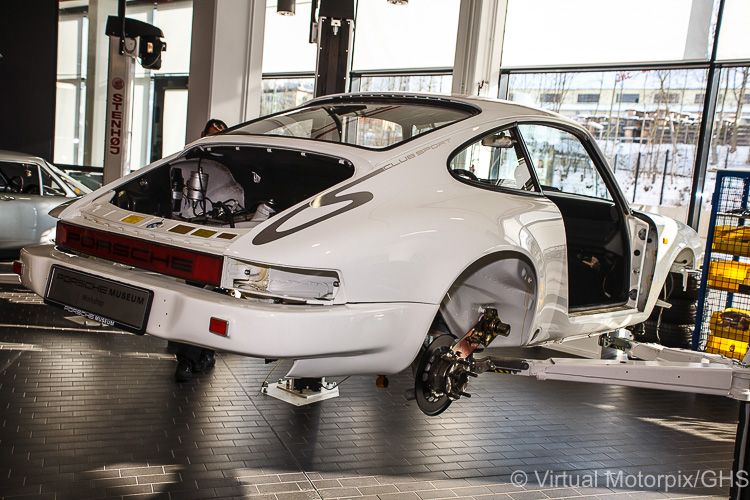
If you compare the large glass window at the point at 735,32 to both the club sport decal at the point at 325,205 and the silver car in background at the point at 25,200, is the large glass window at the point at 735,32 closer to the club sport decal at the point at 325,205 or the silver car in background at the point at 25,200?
the club sport decal at the point at 325,205

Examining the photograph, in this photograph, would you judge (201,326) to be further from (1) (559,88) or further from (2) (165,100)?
(2) (165,100)

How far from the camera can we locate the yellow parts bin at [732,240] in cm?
515

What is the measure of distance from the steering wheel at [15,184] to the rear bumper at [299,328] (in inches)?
197

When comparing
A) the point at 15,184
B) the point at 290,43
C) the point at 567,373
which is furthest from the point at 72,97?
the point at 567,373

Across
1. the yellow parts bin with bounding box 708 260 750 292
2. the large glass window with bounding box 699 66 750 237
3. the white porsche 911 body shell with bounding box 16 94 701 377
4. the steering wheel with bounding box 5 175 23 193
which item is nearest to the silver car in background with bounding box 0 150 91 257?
the steering wheel with bounding box 5 175 23 193

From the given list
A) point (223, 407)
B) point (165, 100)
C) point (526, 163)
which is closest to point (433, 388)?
point (526, 163)

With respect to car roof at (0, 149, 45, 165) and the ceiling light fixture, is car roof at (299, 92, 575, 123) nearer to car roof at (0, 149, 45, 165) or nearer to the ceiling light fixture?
car roof at (0, 149, 45, 165)

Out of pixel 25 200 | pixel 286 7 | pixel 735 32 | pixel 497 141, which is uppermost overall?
pixel 286 7

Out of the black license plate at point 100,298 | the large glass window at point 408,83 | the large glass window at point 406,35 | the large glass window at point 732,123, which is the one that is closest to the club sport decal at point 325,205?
the black license plate at point 100,298

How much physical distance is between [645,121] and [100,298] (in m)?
6.19

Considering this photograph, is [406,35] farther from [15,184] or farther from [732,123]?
[15,184]

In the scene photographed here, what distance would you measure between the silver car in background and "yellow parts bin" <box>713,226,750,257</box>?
6.24m

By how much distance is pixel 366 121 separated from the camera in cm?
293

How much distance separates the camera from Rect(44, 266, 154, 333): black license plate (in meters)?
2.27
